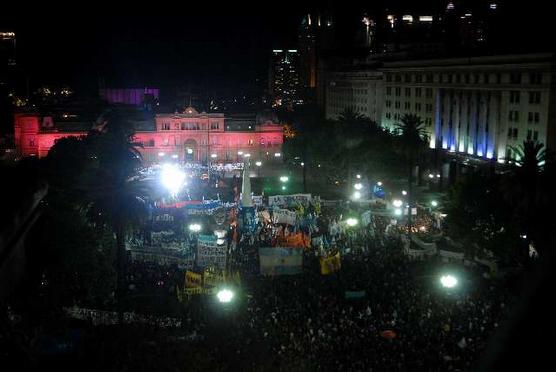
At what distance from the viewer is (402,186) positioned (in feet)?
199

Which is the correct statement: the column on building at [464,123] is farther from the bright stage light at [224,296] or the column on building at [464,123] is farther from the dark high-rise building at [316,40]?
the dark high-rise building at [316,40]

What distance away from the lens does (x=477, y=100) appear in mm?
64188

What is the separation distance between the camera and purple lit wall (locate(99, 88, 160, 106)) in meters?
128

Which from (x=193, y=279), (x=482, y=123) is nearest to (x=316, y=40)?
(x=482, y=123)

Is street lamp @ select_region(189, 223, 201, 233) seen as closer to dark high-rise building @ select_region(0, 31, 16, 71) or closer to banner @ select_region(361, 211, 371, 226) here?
banner @ select_region(361, 211, 371, 226)

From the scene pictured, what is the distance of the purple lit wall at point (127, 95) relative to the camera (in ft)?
419

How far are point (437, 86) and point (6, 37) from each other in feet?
420

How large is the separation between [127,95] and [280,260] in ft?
346

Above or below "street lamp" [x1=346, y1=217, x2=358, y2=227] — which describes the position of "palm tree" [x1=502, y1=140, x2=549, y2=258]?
above

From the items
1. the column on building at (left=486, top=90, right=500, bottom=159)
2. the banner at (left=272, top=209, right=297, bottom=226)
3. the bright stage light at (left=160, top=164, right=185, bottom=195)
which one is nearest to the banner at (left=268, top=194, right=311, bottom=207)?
the banner at (left=272, top=209, right=297, bottom=226)

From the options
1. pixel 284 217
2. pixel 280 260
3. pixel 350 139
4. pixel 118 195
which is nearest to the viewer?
pixel 118 195

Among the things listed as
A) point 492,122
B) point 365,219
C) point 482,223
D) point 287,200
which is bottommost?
point 365,219

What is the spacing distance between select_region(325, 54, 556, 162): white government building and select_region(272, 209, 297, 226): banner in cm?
1540

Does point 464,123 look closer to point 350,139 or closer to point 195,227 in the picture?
point 350,139
